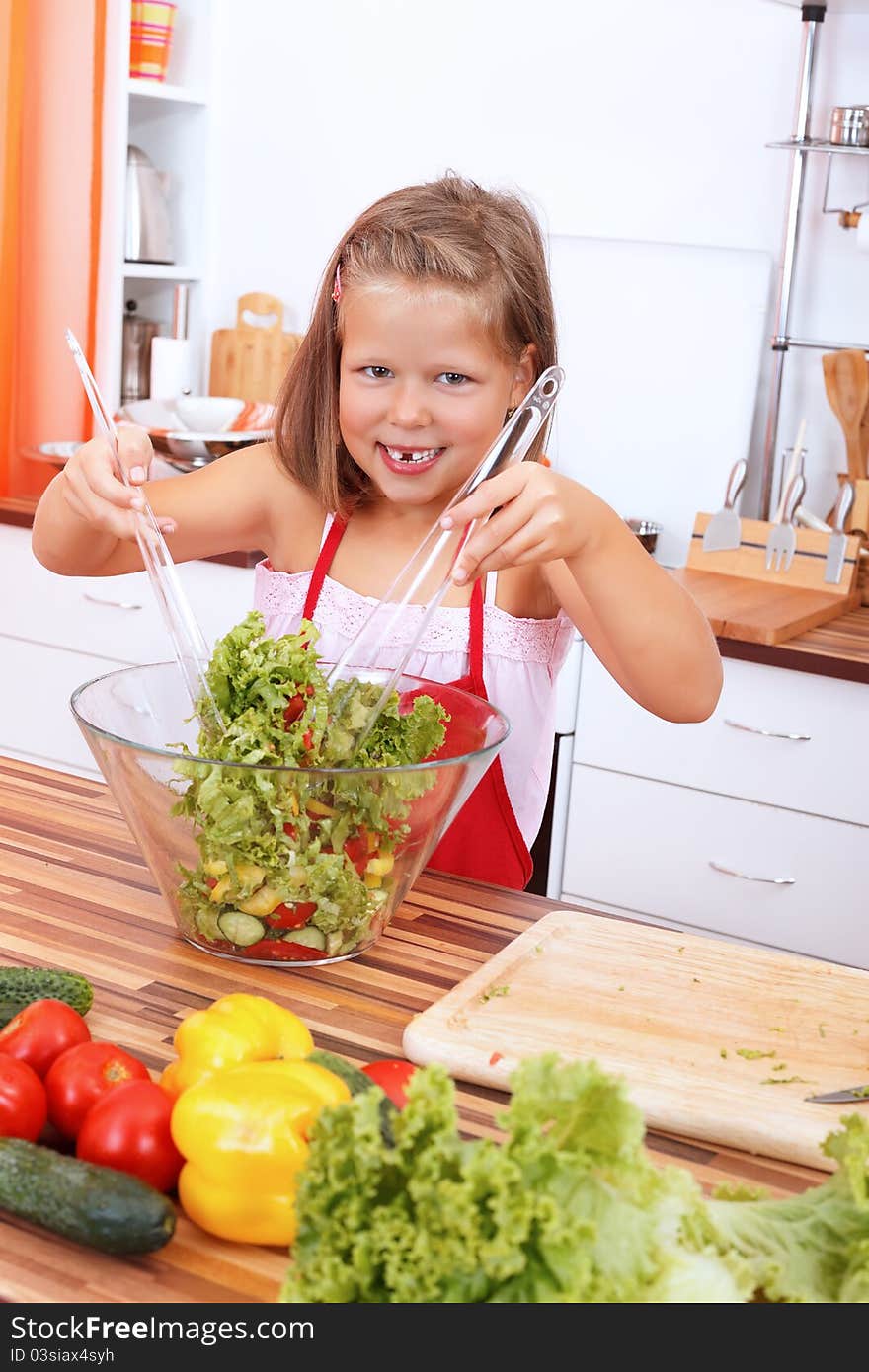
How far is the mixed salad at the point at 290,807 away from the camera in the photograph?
967 millimetres

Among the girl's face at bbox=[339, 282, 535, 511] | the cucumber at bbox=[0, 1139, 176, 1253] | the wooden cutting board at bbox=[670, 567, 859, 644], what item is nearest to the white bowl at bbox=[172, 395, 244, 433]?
the wooden cutting board at bbox=[670, 567, 859, 644]

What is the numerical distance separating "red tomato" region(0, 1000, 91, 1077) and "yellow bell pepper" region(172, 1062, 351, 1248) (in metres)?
0.13

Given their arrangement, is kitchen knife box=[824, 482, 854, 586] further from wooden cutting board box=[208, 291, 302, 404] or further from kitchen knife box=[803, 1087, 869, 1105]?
kitchen knife box=[803, 1087, 869, 1105]

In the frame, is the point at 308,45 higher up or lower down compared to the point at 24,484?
higher up

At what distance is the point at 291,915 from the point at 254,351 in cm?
210

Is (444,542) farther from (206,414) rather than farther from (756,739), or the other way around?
(206,414)

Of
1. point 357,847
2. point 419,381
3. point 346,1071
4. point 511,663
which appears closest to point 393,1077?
point 346,1071

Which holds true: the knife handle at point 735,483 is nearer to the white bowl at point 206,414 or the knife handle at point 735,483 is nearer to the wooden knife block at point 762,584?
the wooden knife block at point 762,584

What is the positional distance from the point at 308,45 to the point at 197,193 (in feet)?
1.19

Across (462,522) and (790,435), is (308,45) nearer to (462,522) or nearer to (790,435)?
(790,435)

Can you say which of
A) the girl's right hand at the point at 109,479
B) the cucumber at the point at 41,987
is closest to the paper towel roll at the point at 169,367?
the girl's right hand at the point at 109,479
